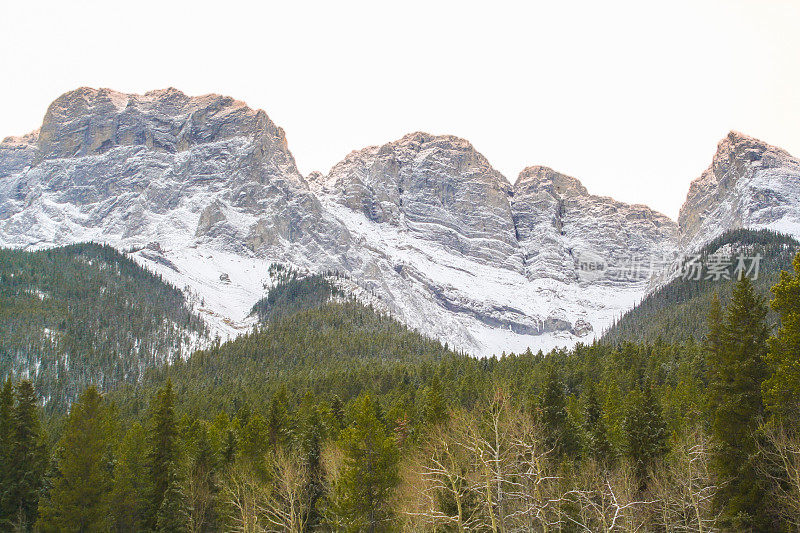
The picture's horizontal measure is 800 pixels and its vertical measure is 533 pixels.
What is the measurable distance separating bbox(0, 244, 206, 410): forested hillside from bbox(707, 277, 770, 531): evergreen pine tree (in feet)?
442

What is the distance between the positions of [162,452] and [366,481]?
1486 cm

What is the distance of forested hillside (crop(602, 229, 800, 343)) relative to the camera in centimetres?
12798

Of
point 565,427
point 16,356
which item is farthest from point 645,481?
point 16,356

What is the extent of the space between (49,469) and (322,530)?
1950cm

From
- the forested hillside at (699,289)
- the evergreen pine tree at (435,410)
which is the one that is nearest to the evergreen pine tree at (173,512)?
the evergreen pine tree at (435,410)

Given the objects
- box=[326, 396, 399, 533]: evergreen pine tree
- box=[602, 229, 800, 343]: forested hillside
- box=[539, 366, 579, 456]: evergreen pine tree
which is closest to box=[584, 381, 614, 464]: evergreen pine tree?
box=[539, 366, 579, 456]: evergreen pine tree

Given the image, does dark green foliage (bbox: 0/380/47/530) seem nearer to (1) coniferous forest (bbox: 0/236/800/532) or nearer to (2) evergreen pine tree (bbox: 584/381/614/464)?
(1) coniferous forest (bbox: 0/236/800/532)

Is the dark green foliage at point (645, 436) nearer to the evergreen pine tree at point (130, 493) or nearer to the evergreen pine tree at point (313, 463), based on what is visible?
Result: the evergreen pine tree at point (313, 463)

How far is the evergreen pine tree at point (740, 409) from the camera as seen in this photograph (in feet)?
71.9

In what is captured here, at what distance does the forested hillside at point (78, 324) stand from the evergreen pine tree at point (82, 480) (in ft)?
348

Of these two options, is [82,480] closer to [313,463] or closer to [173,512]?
[173,512]

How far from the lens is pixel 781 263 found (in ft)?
481

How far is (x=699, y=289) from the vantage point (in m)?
153

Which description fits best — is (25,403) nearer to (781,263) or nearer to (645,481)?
(645,481)
